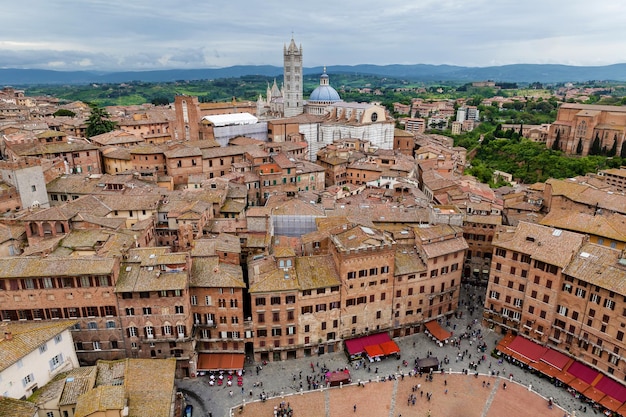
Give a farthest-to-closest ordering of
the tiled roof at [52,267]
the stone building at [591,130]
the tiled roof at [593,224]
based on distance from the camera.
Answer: the stone building at [591,130], the tiled roof at [593,224], the tiled roof at [52,267]

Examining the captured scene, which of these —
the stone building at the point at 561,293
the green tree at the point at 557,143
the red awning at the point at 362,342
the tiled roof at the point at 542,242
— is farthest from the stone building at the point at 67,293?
the green tree at the point at 557,143

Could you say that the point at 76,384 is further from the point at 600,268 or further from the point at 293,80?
the point at 293,80

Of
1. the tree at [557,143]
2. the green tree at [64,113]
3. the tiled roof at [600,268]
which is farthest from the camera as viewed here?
the green tree at [64,113]

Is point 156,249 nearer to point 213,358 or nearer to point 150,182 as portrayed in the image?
point 213,358

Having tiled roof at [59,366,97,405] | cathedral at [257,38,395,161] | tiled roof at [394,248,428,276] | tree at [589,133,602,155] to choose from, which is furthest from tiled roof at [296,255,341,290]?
tree at [589,133,602,155]

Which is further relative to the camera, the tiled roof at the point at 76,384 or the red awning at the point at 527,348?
the red awning at the point at 527,348

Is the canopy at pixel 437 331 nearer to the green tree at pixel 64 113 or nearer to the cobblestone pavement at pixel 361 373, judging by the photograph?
the cobblestone pavement at pixel 361 373

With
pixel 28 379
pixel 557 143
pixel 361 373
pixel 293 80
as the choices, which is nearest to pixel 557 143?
pixel 557 143
